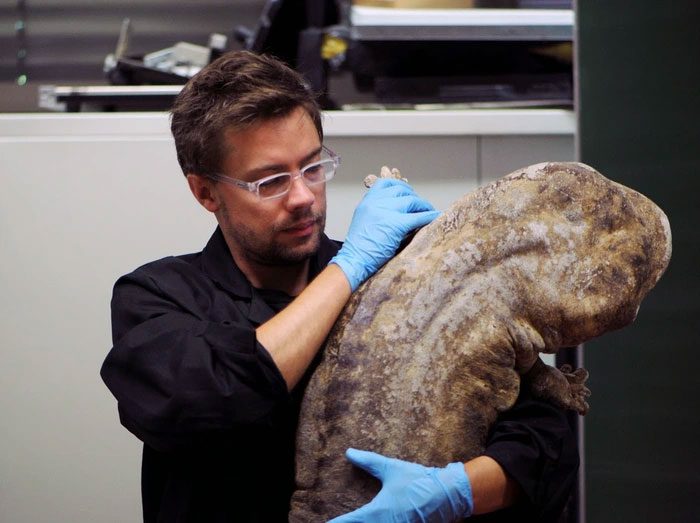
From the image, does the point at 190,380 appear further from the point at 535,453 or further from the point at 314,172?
the point at 535,453

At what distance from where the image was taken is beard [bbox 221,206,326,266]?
5.56 ft

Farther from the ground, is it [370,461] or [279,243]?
[279,243]

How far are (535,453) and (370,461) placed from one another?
0.31 meters

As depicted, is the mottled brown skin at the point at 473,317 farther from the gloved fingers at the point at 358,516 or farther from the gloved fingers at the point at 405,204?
the gloved fingers at the point at 405,204

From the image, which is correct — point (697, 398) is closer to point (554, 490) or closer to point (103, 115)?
point (554, 490)

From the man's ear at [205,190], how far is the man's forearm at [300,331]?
389mm

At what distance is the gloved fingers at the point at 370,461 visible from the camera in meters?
1.46

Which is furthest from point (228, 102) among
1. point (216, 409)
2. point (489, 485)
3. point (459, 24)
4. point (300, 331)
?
point (459, 24)

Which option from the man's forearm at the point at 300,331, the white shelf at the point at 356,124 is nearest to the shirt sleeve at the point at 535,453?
the man's forearm at the point at 300,331

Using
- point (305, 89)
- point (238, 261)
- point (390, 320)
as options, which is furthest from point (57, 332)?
point (390, 320)

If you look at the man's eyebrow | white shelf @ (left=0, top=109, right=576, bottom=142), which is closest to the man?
the man's eyebrow

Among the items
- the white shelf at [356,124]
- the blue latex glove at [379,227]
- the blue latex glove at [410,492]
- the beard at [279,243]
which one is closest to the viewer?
the blue latex glove at [410,492]

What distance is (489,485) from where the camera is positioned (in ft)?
4.92

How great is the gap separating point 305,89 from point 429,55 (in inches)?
51.1
